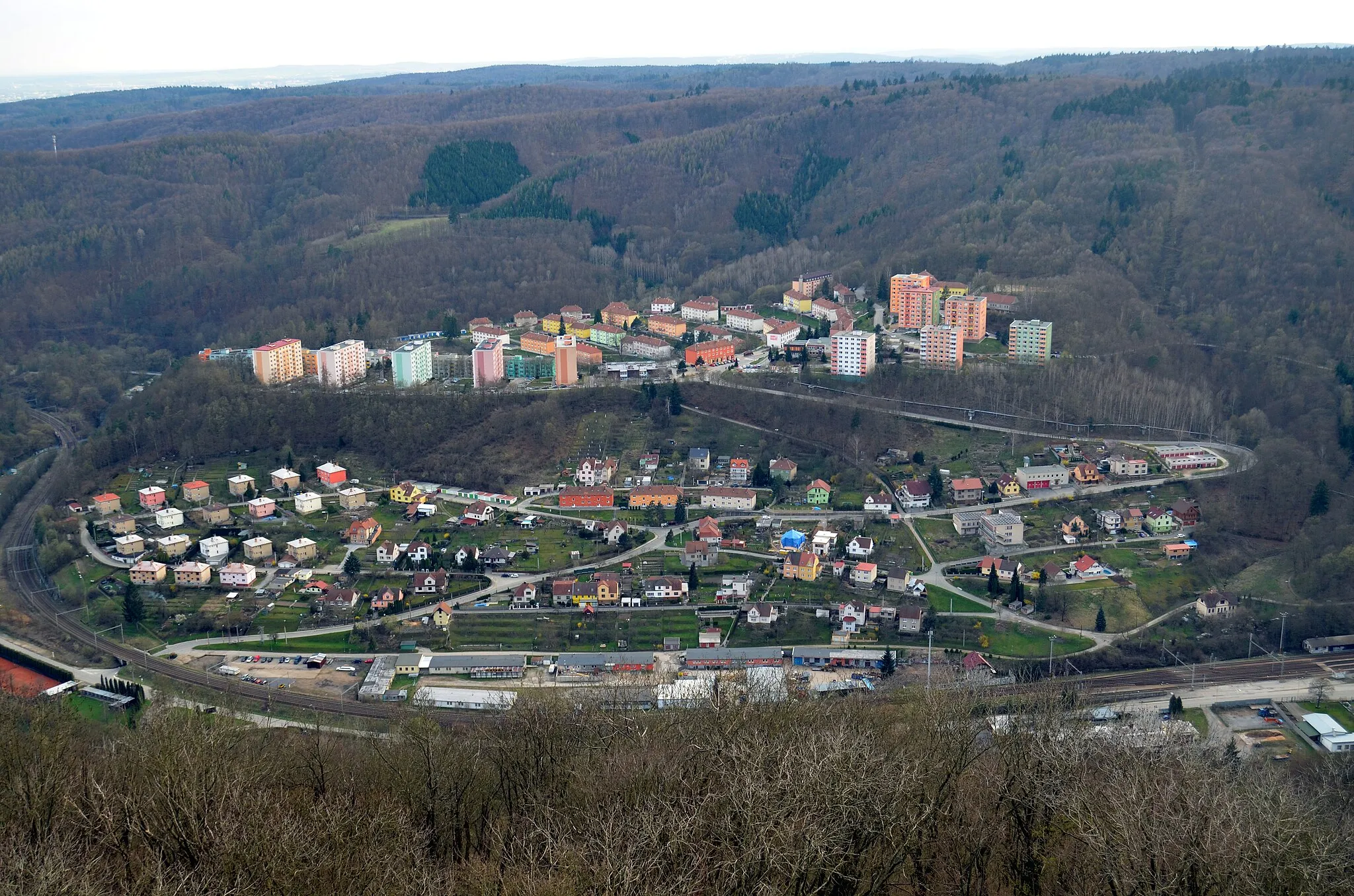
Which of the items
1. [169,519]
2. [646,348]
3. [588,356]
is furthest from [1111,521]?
[169,519]

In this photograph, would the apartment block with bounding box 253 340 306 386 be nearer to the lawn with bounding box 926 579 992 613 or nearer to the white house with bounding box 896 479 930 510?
the white house with bounding box 896 479 930 510

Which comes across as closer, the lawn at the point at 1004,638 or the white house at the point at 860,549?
the lawn at the point at 1004,638

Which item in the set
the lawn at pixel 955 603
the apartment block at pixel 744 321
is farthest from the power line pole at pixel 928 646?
the apartment block at pixel 744 321

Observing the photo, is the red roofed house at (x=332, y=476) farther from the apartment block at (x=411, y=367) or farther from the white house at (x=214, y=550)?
the apartment block at (x=411, y=367)

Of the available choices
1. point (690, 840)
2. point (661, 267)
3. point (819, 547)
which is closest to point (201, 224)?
point (661, 267)

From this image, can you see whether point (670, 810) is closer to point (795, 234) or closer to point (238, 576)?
point (238, 576)
